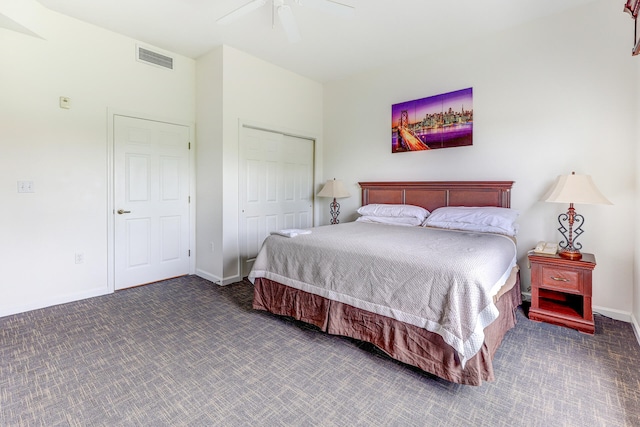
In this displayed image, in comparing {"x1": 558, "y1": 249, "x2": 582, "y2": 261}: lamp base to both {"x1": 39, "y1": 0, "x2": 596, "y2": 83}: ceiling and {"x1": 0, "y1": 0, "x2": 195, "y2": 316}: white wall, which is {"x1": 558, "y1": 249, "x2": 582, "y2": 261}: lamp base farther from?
{"x1": 0, "y1": 0, "x2": 195, "y2": 316}: white wall

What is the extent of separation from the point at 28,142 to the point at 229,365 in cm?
280

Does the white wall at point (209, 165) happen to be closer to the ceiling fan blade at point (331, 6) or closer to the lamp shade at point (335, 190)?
the lamp shade at point (335, 190)

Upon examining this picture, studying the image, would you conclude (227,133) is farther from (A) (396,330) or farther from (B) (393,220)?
(A) (396,330)

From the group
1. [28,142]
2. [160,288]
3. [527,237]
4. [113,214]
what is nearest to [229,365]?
[160,288]

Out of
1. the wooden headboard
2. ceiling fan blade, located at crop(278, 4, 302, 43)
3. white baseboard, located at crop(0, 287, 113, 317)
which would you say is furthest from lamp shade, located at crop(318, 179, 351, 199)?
white baseboard, located at crop(0, 287, 113, 317)

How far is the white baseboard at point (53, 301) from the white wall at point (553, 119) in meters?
3.82

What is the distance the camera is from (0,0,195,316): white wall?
110 inches

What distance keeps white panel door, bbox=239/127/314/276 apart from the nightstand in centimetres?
303

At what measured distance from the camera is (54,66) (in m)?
2.98

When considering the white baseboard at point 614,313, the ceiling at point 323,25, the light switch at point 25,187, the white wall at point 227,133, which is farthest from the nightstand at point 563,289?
the light switch at point 25,187

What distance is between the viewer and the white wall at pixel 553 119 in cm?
266

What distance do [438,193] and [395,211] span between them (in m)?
0.55

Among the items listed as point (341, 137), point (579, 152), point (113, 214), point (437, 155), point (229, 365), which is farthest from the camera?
point (341, 137)

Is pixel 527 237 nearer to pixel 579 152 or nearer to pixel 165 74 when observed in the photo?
pixel 579 152
